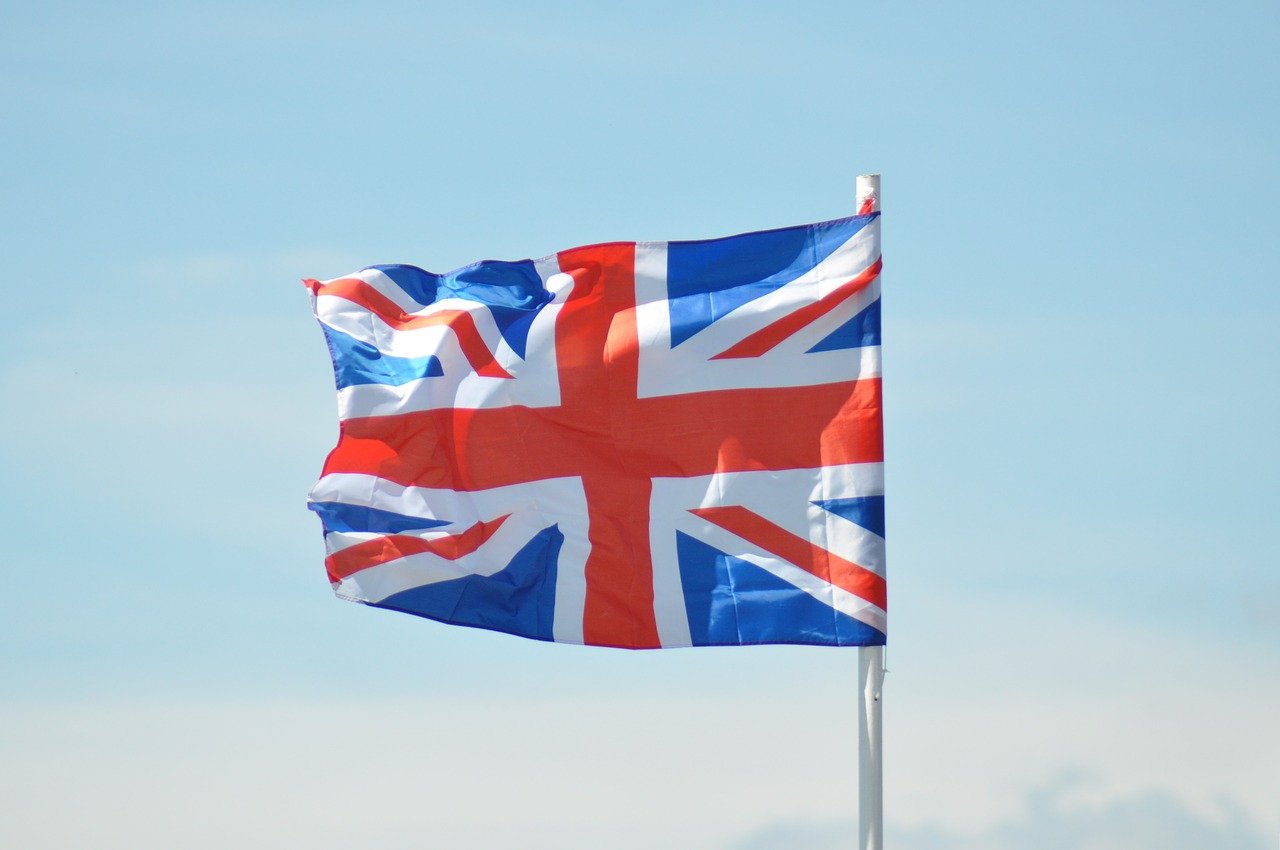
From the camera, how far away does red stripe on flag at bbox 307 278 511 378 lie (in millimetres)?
21609

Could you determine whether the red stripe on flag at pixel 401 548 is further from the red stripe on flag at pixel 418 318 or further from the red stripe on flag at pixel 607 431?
the red stripe on flag at pixel 418 318

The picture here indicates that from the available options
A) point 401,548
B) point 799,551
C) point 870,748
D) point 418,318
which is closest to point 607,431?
point 401,548

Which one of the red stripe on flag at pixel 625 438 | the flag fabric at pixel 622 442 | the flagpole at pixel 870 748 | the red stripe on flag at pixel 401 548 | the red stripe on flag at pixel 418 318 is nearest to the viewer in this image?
the flagpole at pixel 870 748

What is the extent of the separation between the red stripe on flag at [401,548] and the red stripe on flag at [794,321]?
3.29m

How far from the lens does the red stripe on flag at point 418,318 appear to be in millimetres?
21609

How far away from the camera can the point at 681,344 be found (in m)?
20.6

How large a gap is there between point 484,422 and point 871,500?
15.9 ft

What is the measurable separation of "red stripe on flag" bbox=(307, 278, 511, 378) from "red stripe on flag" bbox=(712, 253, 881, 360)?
9.30 ft

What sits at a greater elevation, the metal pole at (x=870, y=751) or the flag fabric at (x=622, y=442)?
the flag fabric at (x=622, y=442)

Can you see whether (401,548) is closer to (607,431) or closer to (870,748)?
(607,431)

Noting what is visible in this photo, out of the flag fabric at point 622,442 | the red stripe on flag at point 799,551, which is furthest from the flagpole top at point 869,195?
the red stripe on flag at point 799,551

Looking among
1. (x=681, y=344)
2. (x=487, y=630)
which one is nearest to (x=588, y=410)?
(x=681, y=344)

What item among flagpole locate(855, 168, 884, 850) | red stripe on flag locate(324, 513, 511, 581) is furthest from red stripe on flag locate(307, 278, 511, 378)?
flagpole locate(855, 168, 884, 850)

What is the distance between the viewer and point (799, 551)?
19172 mm
